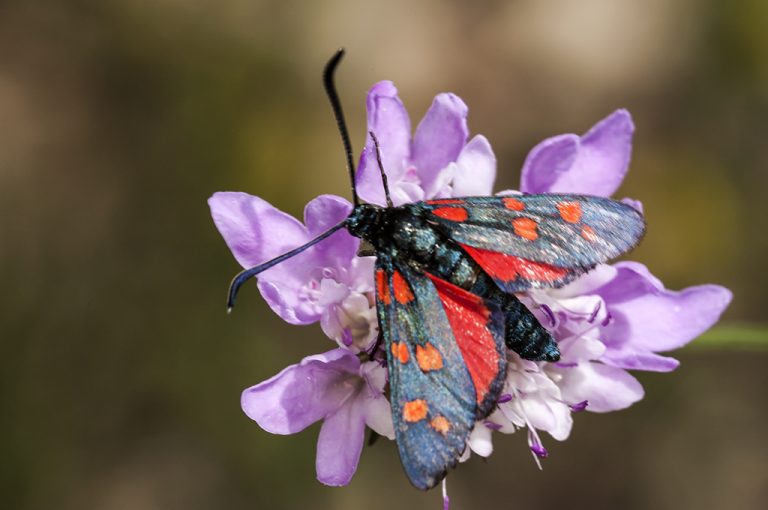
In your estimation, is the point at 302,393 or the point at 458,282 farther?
the point at 302,393

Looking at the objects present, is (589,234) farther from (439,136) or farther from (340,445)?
(340,445)

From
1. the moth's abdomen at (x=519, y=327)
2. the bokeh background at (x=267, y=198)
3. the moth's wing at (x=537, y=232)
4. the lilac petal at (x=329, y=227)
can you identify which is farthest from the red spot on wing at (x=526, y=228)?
the bokeh background at (x=267, y=198)

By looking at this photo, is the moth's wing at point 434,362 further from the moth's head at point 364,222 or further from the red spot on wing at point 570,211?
the red spot on wing at point 570,211

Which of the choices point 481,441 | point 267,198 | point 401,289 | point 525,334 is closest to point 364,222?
point 401,289

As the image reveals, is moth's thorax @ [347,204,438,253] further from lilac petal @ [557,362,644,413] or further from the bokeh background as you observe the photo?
the bokeh background

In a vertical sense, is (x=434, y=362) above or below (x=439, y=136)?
below

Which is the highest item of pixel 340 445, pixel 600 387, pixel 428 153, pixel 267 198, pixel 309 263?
pixel 428 153

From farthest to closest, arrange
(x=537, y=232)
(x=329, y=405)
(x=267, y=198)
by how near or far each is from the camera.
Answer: (x=267, y=198) → (x=329, y=405) → (x=537, y=232)

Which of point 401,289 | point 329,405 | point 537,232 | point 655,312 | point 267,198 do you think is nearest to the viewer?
point 401,289
